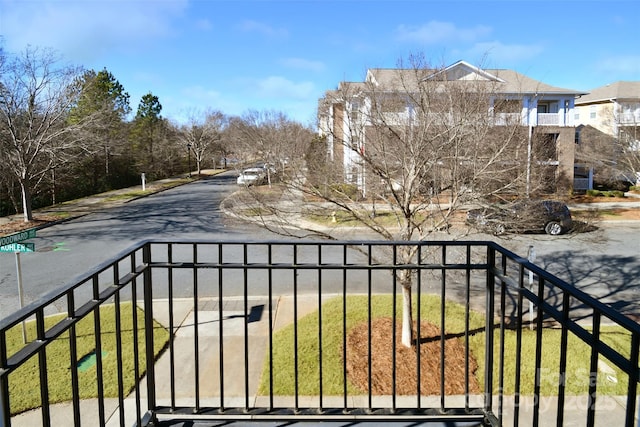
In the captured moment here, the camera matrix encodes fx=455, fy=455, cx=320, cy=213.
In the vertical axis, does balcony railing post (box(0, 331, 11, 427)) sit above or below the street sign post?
above

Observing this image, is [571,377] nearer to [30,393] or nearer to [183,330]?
[183,330]

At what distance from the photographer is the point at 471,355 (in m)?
6.30

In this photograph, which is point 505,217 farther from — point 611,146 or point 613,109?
point 613,109

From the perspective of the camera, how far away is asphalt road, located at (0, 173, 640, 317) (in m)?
9.30

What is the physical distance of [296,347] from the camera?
2.96 metres

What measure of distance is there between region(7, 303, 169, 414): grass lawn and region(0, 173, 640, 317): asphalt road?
3.61 feet

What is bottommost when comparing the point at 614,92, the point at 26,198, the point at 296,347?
the point at 296,347

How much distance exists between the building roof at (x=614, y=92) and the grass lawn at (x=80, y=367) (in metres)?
36.9

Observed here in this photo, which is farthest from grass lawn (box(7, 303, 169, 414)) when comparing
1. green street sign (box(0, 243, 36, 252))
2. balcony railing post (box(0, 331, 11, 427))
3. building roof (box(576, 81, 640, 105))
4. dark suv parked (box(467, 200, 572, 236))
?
building roof (box(576, 81, 640, 105))

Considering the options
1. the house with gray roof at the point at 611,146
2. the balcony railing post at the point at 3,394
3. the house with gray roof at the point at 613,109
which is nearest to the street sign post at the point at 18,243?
the balcony railing post at the point at 3,394

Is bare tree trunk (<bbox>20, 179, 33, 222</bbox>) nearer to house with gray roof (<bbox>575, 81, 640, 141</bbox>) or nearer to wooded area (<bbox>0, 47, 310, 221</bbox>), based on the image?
wooded area (<bbox>0, 47, 310, 221</bbox>)

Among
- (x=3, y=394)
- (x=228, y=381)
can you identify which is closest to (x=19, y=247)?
(x=228, y=381)

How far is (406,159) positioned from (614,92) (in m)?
37.3

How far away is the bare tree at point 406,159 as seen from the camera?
6.71 metres
